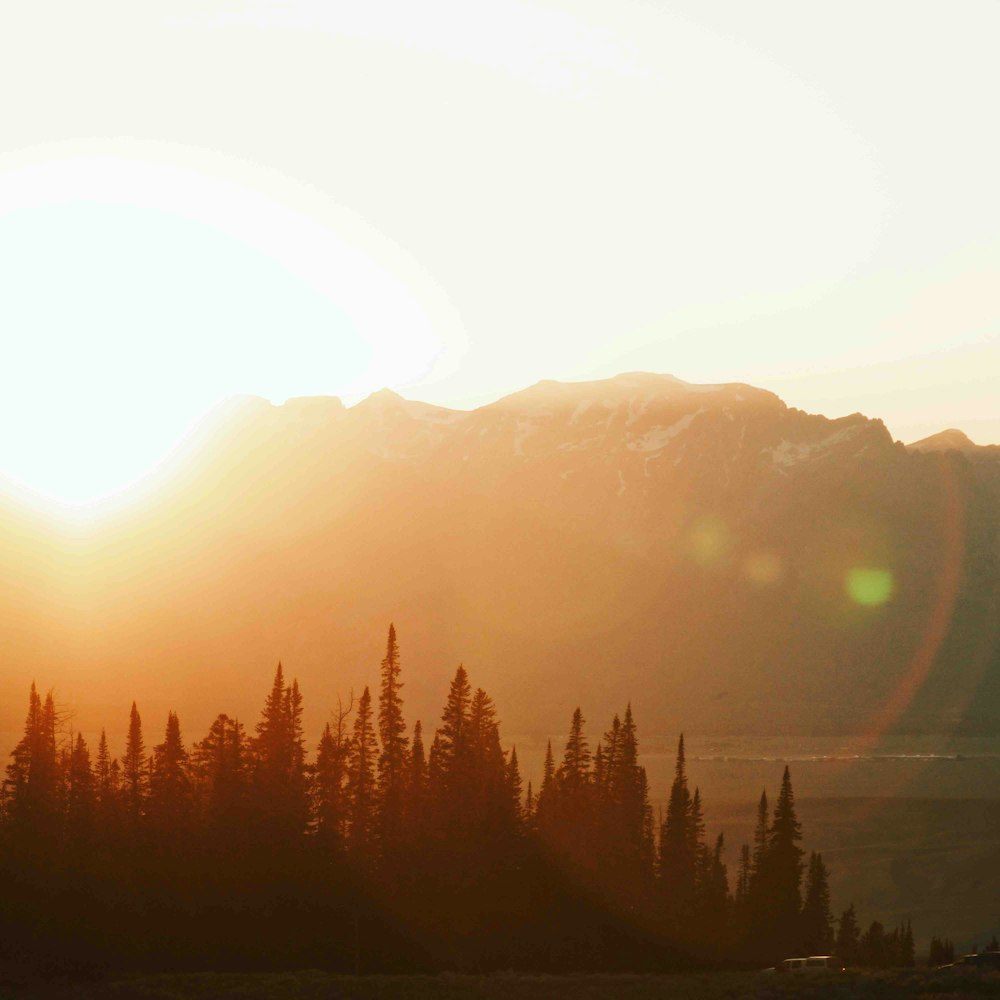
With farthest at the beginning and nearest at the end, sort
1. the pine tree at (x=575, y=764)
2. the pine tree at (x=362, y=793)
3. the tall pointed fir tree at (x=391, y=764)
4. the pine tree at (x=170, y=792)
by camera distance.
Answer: the pine tree at (x=575, y=764) → the pine tree at (x=170, y=792) → the pine tree at (x=362, y=793) → the tall pointed fir tree at (x=391, y=764)

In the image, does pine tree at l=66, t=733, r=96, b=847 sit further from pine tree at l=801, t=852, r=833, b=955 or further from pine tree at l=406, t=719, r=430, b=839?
pine tree at l=801, t=852, r=833, b=955

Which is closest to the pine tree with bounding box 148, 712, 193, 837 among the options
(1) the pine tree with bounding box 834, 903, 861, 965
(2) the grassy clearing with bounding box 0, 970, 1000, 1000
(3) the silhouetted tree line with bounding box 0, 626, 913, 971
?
(3) the silhouetted tree line with bounding box 0, 626, 913, 971

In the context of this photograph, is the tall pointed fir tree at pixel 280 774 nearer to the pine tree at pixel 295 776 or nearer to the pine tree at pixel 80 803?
the pine tree at pixel 295 776

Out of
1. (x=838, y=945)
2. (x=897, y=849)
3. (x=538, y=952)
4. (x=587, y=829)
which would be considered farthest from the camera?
(x=897, y=849)

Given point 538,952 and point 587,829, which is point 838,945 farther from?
point 538,952

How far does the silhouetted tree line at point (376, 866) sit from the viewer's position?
215 feet

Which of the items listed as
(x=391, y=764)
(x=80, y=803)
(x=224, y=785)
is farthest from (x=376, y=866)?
(x=80, y=803)

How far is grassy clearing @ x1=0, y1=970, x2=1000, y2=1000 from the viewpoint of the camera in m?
37.5

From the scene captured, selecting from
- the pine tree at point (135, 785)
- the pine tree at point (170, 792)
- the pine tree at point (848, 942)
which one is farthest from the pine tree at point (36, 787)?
the pine tree at point (848, 942)

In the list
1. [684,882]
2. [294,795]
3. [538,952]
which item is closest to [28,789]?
[294,795]

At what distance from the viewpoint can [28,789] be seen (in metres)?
77.2

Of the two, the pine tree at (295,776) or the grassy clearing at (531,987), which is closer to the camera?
the grassy clearing at (531,987)

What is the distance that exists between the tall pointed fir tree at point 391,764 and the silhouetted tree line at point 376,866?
0.13 metres

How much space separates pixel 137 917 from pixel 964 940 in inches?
2482
